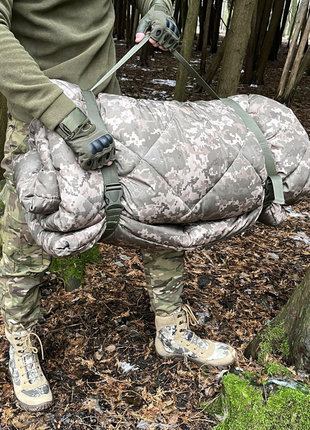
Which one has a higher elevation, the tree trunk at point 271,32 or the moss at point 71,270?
the tree trunk at point 271,32

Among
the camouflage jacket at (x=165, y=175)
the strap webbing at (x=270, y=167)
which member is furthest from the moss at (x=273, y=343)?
the strap webbing at (x=270, y=167)

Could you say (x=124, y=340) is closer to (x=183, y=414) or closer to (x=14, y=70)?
(x=183, y=414)

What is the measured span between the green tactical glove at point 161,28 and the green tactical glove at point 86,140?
525mm

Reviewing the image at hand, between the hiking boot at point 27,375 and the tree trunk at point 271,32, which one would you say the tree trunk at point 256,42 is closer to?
the tree trunk at point 271,32

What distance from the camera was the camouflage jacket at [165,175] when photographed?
1642 mm

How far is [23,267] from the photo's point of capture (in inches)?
81.7

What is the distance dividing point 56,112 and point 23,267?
78cm

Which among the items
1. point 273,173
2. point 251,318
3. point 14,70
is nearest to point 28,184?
point 14,70

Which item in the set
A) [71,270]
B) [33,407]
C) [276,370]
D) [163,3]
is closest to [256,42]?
[71,270]

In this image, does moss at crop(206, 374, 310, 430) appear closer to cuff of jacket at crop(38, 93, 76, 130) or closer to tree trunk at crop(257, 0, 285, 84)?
cuff of jacket at crop(38, 93, 76, 130)

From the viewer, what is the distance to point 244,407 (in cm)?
178

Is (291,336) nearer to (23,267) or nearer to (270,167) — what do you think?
(270,167)

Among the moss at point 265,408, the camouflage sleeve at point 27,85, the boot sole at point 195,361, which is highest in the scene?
the camouflage sleeve at point 27,85

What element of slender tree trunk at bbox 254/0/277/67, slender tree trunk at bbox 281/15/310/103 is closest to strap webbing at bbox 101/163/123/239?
slender tree trunk at bbox 281/15/310/103
